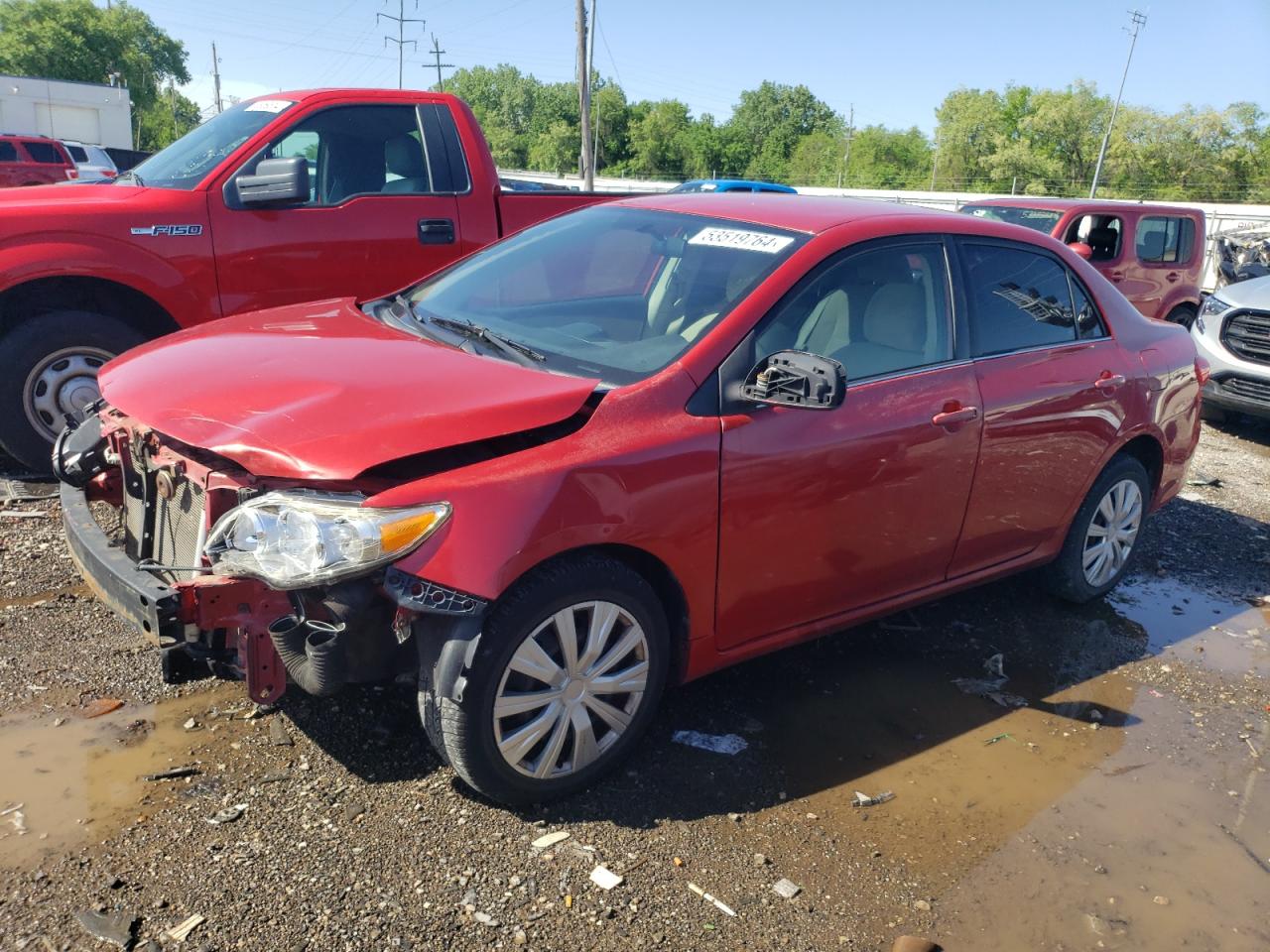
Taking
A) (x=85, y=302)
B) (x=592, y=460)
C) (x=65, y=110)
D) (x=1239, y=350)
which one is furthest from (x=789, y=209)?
(x=65, y=110)

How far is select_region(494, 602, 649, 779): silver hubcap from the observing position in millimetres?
2838

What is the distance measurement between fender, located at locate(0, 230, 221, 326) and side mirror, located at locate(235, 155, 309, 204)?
372mm

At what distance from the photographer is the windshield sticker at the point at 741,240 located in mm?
3533

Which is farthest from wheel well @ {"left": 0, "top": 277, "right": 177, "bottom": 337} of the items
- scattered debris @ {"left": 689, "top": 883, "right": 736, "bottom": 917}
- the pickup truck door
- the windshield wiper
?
scattered debris @ {"left": 689, "top": 883, "right": 736, "bottom": 917}

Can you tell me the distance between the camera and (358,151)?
5.88 m

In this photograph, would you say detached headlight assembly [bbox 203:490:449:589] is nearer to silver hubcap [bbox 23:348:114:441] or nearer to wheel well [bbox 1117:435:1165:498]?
silver hubcap [bbox 23:348:114:441]

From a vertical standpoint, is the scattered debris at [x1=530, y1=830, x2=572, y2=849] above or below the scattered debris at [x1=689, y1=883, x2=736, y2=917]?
above

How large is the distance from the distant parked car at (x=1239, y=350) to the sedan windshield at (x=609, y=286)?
22.6 feet

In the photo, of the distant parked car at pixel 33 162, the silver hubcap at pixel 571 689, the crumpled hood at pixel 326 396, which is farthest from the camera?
the distant parked car at pixel 33 162

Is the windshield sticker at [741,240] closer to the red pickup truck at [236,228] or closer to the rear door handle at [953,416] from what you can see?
the rear door handle at [953,416]

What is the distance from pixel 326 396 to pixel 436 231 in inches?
130

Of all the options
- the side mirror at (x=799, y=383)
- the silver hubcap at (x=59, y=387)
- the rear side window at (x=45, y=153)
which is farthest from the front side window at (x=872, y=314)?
the rear side window at (x=45, y=153)

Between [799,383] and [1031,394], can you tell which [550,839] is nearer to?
[799,383]

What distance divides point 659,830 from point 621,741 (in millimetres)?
293
